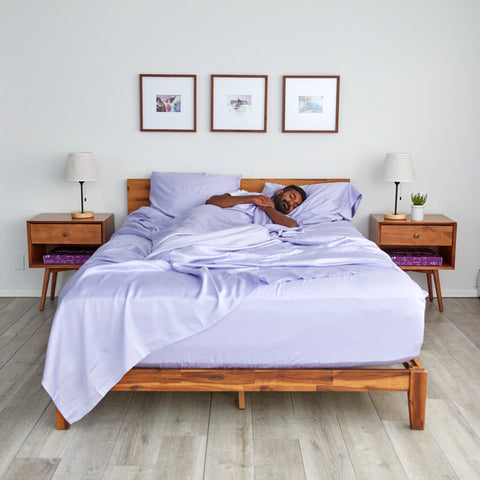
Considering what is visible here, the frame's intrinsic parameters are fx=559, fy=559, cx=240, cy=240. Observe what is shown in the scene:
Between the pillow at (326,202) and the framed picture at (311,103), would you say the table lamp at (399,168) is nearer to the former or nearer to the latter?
the pillow at (326,202)

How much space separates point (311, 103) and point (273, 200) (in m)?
0.83

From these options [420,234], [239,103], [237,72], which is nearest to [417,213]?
[420,234]

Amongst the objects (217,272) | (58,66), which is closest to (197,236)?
(217,272)

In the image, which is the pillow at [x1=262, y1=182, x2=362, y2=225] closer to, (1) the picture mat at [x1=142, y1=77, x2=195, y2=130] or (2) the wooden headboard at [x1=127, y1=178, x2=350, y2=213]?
(2) the wooden headboard at [x1=127, y1=178, x2=350, y2=213]

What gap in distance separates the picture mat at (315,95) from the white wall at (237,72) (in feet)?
0.22

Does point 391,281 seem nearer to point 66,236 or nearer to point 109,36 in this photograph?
point 66,236

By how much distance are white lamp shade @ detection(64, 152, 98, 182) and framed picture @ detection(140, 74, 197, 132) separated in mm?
505

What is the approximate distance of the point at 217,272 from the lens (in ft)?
8.40

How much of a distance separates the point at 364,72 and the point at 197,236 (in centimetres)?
211

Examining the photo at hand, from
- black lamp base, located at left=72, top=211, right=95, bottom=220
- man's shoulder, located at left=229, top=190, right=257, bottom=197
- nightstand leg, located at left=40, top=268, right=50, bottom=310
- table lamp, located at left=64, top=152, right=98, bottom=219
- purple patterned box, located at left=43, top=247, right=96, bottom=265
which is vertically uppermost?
table lamp, located at left=64, top=152, right=98, bottom=219

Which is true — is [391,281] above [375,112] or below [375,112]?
below

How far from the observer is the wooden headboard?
4258mm

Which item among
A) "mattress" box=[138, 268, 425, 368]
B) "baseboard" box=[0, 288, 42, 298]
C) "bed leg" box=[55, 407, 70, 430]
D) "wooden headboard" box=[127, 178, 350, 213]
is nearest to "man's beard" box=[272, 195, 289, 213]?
"wooden headboard" box=[127, 178, 350, 213]

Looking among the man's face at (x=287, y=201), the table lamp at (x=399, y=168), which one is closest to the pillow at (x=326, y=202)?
the man's face at (x=287, y=201)
